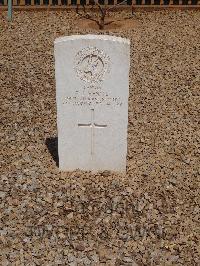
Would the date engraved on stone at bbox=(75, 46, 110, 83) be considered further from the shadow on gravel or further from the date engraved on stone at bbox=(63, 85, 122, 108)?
the shadow on gravel

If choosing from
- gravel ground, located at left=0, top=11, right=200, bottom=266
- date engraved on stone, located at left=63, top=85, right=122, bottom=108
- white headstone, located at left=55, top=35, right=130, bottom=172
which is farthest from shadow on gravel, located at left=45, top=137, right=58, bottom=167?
date engraved on stone, located at left=63, top=85, right=122, bottom=108

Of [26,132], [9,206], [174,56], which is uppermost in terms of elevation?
[174,56]

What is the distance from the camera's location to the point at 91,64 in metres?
4.52

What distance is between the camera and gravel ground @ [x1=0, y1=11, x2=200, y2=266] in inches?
162

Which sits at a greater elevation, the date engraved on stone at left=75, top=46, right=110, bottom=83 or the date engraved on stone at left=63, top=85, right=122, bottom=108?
the date engraved on stone at left=75, top=46, right=110, bottom=83

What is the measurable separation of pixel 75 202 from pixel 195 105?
9.27 feet

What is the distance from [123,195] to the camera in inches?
185

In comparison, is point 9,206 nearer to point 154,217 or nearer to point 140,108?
point 154,217

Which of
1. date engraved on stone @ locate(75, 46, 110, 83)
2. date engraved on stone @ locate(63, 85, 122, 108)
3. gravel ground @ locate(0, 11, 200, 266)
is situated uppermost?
date engraved on stone @ locate(75, 46, 110, 83)

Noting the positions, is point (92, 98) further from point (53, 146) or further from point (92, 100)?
point (53, 146)

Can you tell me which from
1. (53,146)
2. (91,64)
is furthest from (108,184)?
(91,64)

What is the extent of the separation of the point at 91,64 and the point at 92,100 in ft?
1.22

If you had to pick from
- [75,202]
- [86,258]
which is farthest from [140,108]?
[86,258]

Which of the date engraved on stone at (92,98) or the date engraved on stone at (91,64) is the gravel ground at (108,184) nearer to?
the date engraved on stone at (92,98)
